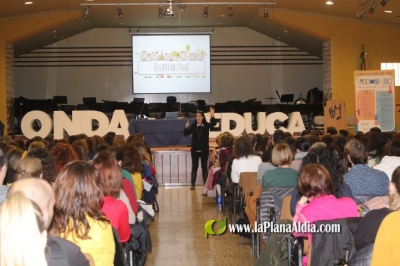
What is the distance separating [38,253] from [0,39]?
17.6m

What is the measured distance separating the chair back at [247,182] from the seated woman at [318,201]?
2.82 metres

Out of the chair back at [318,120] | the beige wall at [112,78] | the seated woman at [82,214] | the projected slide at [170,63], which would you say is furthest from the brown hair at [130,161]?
the beige wall at [112,78]

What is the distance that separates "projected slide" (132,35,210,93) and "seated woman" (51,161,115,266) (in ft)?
63.7

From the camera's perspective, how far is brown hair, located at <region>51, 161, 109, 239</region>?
342 cm

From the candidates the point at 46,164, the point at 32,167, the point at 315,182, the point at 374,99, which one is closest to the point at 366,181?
the point at 315,182

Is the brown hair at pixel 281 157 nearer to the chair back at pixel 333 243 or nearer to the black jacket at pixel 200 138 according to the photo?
the chair back at pixel 333 243

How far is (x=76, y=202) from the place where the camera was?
3.43m

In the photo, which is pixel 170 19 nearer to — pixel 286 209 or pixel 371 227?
pixel 286 209

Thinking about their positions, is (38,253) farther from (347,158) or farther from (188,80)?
(188,80)

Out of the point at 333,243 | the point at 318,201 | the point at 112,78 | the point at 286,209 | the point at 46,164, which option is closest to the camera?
the point at 333,243

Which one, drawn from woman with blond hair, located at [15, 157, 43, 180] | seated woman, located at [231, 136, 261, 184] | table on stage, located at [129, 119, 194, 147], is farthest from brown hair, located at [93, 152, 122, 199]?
table on stage, located at [129, 119, 194, 147]

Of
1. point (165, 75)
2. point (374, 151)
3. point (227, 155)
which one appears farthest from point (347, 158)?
point (165, 75)

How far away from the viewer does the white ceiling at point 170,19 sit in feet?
57.8

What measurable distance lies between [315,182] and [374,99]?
10.8 m
